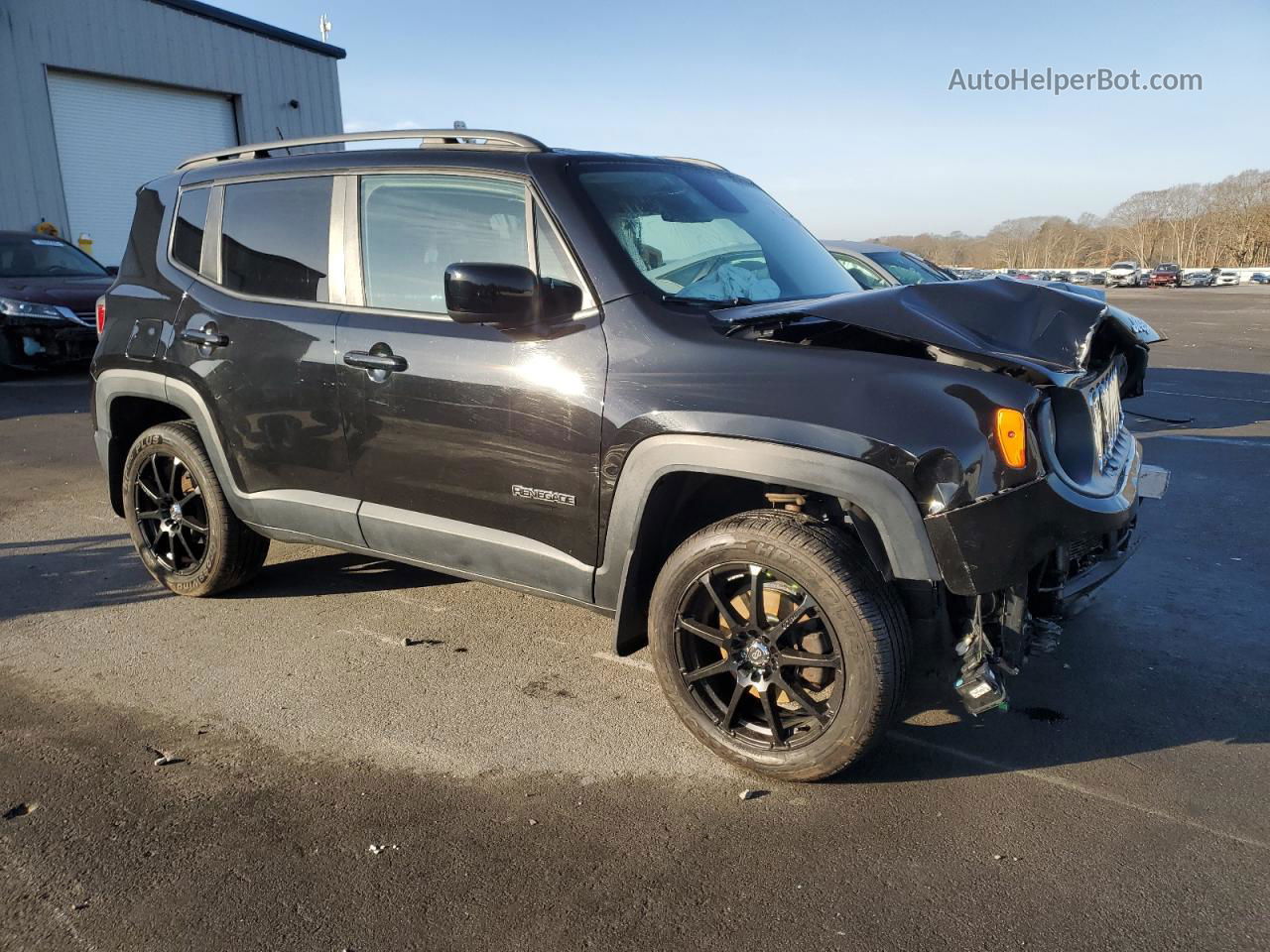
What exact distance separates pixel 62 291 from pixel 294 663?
32.5 ft

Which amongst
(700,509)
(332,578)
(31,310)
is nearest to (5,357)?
(31,310)

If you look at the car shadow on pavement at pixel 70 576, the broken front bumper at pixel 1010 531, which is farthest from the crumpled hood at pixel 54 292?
the broken front bumper at pixel 1010 531

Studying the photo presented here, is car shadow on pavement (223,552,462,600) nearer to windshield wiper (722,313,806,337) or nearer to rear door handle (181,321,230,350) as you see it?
rear door handle (181,321,230,350)

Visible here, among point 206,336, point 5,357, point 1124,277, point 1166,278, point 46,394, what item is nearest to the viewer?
point 206,336

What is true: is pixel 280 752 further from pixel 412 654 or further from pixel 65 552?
pixel 65 552

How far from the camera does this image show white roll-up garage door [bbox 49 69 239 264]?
19.2 m

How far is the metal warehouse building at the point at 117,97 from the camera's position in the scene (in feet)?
59.6

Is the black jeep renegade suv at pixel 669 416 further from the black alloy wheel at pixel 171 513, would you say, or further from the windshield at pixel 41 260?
the windshield at pixel 41 260

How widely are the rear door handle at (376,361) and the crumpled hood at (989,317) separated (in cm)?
125

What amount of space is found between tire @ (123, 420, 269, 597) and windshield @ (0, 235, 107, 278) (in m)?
9.48

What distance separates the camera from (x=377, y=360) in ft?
11.7

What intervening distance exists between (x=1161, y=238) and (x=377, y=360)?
124 meters

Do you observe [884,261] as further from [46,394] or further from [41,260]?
[41,260]

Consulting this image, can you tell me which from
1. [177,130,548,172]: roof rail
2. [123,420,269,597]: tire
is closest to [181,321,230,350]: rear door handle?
[123,420,269,597]: tire
